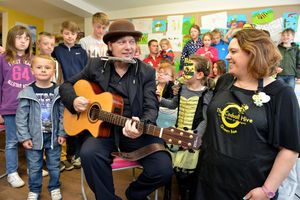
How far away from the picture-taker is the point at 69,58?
267 centimetres

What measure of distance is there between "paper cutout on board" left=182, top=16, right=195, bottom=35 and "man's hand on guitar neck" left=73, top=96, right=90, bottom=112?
4.10m

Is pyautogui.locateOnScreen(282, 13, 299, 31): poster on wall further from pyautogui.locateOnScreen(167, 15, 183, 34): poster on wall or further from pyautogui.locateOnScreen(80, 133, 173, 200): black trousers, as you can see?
pyautogui.locateOnScreen(80, 133, 173, 200): black trousers

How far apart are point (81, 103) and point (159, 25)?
14.4ft

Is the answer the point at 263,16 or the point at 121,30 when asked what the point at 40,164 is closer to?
the point at 121,30

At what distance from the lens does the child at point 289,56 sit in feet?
13.5

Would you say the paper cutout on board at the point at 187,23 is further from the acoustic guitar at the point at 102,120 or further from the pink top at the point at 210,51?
the acoustic guitar at the point at 102,120

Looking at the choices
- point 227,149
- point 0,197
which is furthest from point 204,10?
point 0,197

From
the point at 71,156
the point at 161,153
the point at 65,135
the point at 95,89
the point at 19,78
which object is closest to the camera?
the point at 161,153

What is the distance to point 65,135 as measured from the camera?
1867mm

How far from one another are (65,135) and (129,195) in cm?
73

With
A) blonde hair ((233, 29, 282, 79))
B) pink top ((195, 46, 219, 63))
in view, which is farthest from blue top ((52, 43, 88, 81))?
pink top ((195, 46, 219, 63))

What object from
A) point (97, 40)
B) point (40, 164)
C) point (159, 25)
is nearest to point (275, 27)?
point (159, 25)

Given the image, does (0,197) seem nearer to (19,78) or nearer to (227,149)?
(19,78)

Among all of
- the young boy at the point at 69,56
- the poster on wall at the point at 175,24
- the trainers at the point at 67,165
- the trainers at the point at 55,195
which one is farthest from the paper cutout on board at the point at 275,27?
the trainers at the point at 55,195
